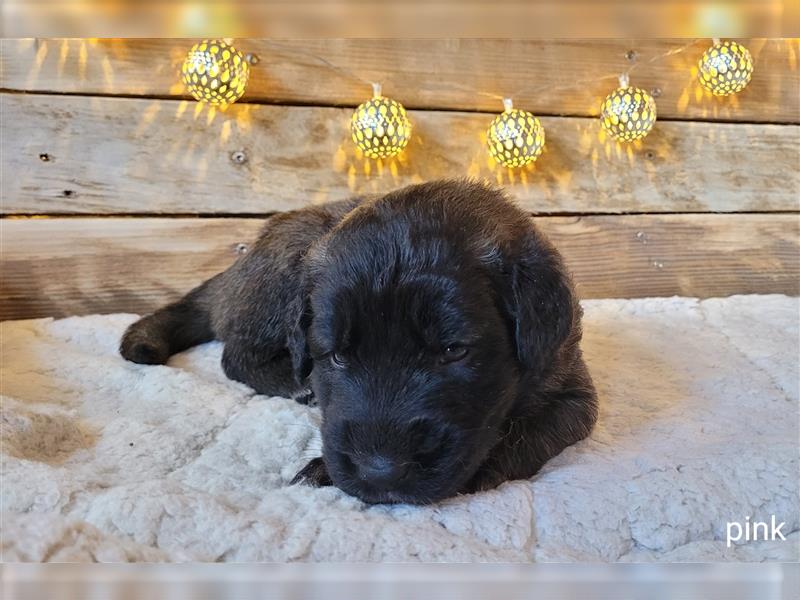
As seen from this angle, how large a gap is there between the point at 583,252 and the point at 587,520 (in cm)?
161

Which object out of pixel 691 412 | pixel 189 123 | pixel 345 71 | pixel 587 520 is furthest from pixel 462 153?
pixel 587 520

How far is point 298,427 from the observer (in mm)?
1617

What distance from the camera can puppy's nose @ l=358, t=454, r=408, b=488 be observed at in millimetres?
1143

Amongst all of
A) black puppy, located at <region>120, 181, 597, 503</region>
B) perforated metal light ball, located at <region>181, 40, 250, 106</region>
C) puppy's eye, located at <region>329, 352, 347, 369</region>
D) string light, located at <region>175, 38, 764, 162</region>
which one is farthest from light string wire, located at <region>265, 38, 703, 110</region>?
puppy's eye, located at <region>329, 352, 347, 369</region>

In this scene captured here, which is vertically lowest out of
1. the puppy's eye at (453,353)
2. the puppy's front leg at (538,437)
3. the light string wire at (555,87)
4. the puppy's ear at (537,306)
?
the puppy's front leg at (538,437)

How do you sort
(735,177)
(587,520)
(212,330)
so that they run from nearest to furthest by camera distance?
(587,520), (212,330), (735,177)

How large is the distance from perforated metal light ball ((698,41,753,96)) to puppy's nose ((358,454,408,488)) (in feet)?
6.06

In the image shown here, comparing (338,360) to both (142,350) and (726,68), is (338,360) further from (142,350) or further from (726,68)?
(726,68)

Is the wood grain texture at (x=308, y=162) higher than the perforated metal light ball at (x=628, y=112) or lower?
lower

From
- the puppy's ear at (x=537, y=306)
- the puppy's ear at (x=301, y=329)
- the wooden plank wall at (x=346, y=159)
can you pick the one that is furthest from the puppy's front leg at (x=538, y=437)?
the wooden plank wall at (x=346, y=159)

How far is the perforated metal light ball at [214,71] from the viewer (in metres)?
2.18

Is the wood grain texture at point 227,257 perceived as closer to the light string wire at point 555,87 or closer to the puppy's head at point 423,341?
the light string wire at point 555,87

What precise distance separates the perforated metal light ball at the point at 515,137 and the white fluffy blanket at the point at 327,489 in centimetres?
67

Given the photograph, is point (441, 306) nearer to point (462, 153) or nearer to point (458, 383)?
point (458, 383)
